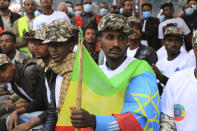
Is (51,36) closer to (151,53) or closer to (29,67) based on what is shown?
(29,67)

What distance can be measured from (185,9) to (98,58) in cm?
387

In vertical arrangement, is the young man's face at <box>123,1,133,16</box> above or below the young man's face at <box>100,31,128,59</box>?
above

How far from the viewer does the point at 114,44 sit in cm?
283

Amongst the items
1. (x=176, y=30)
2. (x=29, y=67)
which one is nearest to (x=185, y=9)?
(x=176, y=30)

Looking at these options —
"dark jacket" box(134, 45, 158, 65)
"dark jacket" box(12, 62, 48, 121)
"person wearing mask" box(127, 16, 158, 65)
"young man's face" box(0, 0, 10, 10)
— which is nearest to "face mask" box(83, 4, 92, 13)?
"young man's face" box(0, 0, 10, 10)

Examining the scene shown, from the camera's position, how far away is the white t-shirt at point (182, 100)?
260cm

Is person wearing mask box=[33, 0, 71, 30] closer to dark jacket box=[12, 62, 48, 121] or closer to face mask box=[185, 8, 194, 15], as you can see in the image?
dark jacket box=[12, 62, 48, 121]

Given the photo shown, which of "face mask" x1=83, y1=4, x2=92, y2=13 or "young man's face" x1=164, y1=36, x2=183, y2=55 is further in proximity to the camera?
"face mask" x1=83, y1=4, x2=92, y2=13

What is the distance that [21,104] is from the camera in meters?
4.17

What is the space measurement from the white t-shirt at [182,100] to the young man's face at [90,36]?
11.1ft

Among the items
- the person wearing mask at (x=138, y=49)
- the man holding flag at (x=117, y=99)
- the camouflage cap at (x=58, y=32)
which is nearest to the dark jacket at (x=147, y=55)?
the person wearing mask at (x=138, y=49)

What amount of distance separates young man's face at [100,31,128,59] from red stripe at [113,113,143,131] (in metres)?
0.69

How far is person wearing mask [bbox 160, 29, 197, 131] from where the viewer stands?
2598mm

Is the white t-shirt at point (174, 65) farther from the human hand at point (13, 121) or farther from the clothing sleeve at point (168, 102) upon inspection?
the human hand at point (13, 121)
